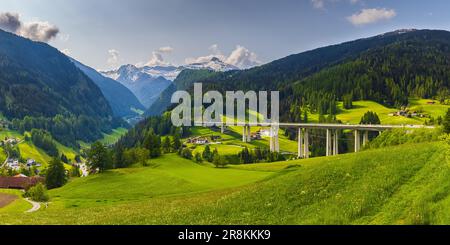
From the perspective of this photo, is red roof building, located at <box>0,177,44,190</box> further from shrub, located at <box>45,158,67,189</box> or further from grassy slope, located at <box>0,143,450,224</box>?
grassy slope, located at <box>0,143,450,224</box>

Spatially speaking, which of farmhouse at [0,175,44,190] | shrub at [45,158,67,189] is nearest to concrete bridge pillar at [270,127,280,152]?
shrub at [45,158,67,189]

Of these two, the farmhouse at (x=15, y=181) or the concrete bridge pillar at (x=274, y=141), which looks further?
the concrete bridge pillar at (x=274, y=141)

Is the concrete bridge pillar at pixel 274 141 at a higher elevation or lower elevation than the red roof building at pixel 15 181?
higher

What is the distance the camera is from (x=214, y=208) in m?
27.2

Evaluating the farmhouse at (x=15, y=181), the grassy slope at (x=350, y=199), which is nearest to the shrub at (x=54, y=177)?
the farmhouse at (x=15, y=181)

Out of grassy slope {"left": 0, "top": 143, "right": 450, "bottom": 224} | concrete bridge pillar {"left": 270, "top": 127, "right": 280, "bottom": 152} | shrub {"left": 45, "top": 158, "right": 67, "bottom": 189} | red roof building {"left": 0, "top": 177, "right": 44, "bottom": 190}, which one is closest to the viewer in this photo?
grassy slope {"left": 0, "top": 143, "right": 450, "bottom": 224}

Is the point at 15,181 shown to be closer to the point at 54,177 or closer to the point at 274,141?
the point at 54,177

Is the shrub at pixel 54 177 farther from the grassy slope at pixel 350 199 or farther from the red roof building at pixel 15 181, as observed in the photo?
the grassy slope at pixel 350 199

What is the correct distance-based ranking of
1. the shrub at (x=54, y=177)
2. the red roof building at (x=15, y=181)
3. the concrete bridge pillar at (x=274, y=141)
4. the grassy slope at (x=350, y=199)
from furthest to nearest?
1. the concrete bridge pillar at (x=274, y=141)
2. the red roof building at (x=15, y=181)
3. the shrub at (x=54, y=177)
4. the grassy slope at (x=350, y=199)

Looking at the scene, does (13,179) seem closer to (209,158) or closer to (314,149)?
(209,158)

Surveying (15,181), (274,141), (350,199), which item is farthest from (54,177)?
(274,141)
